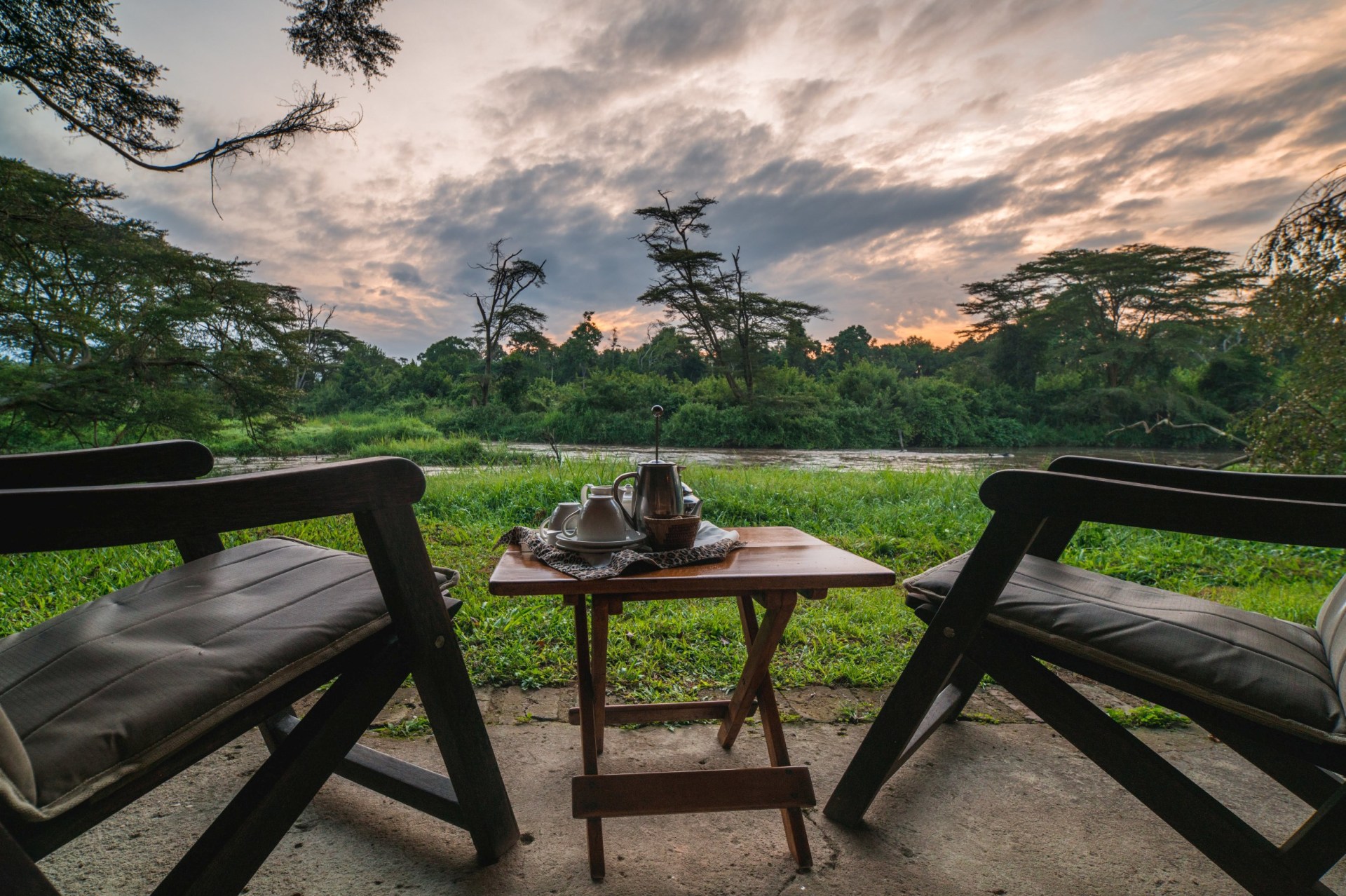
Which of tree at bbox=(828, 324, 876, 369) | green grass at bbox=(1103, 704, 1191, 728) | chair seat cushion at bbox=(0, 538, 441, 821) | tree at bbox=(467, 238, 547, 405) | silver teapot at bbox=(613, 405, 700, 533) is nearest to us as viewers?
chair seat cushion at bbox=(0, 538, 441, 821)

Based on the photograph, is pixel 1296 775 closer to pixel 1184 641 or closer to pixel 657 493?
pixel 1184 641

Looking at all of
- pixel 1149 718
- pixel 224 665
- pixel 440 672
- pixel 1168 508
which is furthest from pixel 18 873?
pixel 1149 718

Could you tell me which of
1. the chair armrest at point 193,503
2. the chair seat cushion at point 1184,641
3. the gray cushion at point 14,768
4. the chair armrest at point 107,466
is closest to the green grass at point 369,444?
the chair armrest at point 107,466

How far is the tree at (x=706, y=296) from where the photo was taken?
17.8 meters

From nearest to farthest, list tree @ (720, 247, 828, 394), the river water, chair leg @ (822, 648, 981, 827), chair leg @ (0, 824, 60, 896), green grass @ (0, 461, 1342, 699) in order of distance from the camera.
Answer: chair leg @ (0, 824, 60, 896) → chair leg @ (822, 648, 981, 827) → green grass @ (0, 461, 1342, 699) → the river water → tree @ (720, 247, 828, 394)

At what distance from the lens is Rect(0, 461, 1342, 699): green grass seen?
79.6 inches

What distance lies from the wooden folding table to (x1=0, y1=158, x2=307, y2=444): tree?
7.87m

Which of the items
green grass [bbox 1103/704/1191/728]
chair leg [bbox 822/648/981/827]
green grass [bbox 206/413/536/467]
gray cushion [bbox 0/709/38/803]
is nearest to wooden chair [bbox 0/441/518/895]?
gray cushion [bbox 0/709/38/803]

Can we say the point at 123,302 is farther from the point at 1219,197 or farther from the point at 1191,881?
the point at 1219,197

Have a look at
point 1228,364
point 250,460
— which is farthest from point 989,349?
point 250,460

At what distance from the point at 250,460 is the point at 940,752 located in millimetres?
10538

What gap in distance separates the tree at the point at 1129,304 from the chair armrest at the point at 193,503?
2214cm

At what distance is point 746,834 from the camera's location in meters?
1.21

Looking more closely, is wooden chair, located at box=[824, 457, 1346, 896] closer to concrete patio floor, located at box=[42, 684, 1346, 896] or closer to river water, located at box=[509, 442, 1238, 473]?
concrete patio floor, located at box=[42, 684, 1346, 896]
